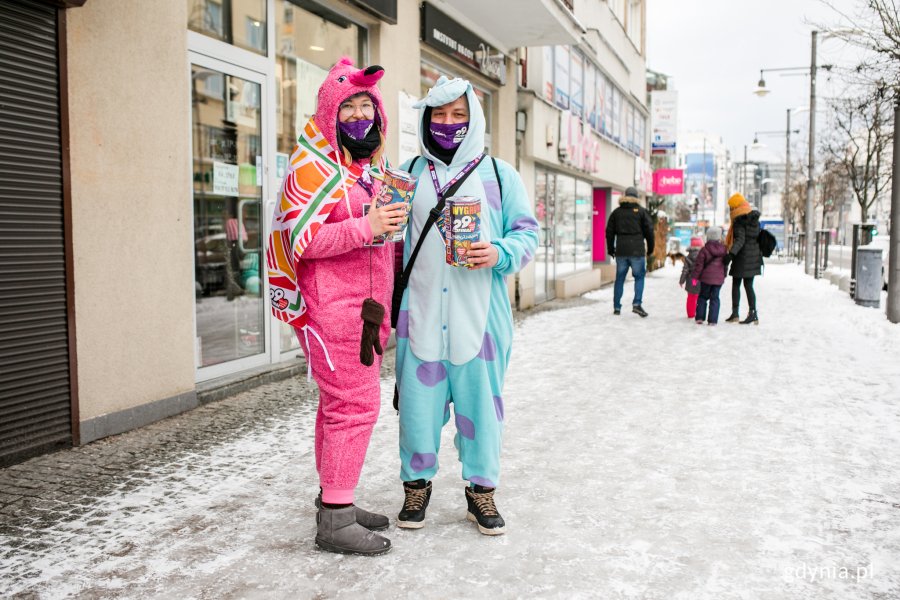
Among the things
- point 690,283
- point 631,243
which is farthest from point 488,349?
point 631,243

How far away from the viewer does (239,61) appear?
Answer: 21.0ft

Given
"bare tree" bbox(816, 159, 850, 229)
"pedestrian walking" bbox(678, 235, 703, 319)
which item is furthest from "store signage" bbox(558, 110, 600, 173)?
"bare tree" bbox(816, 159, 850, 229)

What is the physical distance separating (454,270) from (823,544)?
1.93 meters

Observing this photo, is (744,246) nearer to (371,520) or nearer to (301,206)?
(371,520)

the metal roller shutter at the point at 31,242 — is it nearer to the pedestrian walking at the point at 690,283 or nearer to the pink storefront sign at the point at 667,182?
the pedestrian walking at the point at 690,283

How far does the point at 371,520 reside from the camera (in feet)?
11.1

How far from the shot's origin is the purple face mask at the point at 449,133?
327cm

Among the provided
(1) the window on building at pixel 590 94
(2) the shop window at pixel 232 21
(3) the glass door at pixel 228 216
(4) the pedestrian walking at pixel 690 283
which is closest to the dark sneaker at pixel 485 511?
(3) the glass door at pixel 228 216

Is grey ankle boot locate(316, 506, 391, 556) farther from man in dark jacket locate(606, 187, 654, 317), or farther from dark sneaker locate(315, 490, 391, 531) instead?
man in dark jacket locate(606, 187, 654, 317)

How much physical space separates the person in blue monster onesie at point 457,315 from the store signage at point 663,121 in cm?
2738

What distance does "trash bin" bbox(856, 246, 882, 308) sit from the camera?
42.3 ft

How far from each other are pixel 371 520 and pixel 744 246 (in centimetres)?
860

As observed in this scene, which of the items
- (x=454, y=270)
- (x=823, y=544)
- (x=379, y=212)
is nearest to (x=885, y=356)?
(x=823, y=544)

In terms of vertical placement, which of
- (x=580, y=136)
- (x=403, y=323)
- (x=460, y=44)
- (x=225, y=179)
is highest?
(x=460, y=44)
